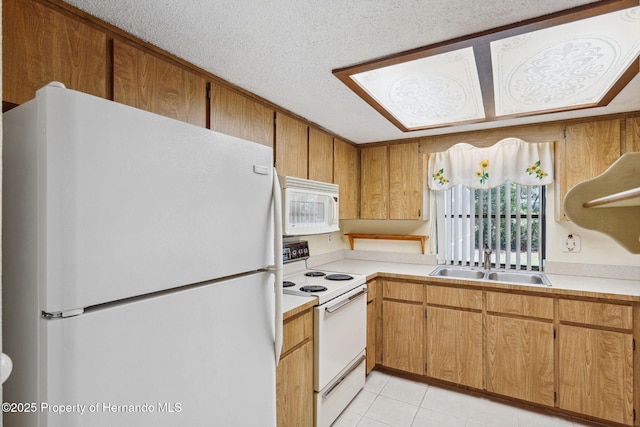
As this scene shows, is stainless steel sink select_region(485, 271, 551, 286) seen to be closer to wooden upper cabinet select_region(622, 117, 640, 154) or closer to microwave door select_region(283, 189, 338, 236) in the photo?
wooden upper cabinet select_region(622, 117, 640, 154)

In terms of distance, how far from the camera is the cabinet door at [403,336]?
267 centimetres

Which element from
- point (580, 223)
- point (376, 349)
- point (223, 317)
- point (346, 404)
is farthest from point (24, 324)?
A: point (376, 349)

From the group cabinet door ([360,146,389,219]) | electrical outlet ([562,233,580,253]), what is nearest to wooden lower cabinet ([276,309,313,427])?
cabinet door ([360,146,389,219])

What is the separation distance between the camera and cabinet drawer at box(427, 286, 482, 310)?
2.47m

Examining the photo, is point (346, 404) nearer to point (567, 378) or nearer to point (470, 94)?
point (567, 378)

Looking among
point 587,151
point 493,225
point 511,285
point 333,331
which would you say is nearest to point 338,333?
point 333,331

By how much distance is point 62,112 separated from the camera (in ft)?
2.38

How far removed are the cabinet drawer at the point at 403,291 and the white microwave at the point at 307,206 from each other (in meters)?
0.72

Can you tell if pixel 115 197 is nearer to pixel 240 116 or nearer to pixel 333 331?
pixel 240 116

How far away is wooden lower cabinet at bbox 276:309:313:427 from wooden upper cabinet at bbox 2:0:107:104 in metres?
1.39

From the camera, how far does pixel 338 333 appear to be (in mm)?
2148

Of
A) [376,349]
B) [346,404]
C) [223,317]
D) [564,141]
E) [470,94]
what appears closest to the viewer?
[223,317]

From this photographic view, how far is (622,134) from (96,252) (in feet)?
10.7

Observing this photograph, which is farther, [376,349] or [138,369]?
[376,349]
